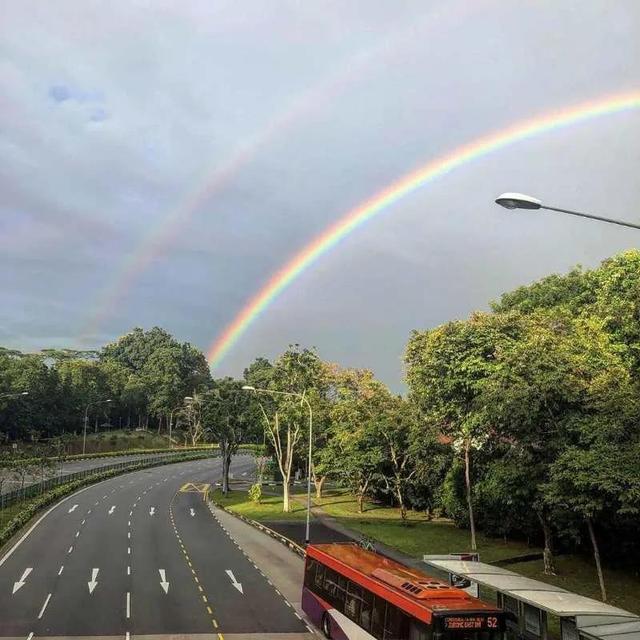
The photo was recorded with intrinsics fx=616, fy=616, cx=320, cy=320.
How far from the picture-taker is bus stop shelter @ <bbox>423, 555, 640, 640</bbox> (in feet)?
51.5

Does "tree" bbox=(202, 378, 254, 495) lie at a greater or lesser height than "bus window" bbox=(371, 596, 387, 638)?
greater

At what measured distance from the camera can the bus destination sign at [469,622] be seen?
16.0 m

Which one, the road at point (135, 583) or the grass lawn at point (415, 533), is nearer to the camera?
the road at point (135, 583)

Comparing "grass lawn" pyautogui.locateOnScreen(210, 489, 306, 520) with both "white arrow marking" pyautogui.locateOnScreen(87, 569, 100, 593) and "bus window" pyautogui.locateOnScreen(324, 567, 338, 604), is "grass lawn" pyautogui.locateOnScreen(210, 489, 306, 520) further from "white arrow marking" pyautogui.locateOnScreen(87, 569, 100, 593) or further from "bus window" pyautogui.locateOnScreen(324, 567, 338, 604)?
"bus window" pyautogui.locateOnScreen(324, 567, 338, 604)

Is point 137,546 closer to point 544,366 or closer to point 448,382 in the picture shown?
point 448,382

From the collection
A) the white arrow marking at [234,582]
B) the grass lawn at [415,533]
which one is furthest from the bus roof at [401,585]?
the grass lawn at [415,533]

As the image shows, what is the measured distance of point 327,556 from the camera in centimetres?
2427

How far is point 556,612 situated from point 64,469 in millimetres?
86539

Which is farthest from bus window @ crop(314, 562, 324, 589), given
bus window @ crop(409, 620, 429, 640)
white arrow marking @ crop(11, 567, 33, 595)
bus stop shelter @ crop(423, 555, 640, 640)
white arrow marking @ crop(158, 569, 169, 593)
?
white arrow marking @ crop(11, 567, 33, 595)

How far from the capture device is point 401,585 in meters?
18.8

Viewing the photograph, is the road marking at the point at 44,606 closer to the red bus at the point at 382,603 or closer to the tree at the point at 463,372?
the red bus at the point at 382,603

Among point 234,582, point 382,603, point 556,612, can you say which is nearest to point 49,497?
point 234,582

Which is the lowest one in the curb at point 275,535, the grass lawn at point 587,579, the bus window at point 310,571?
the curb at point 275,535

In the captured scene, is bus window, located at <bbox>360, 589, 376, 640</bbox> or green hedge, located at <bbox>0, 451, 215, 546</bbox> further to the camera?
green hedge, located at <bbox>0, 451, 215, 546</bbox>
